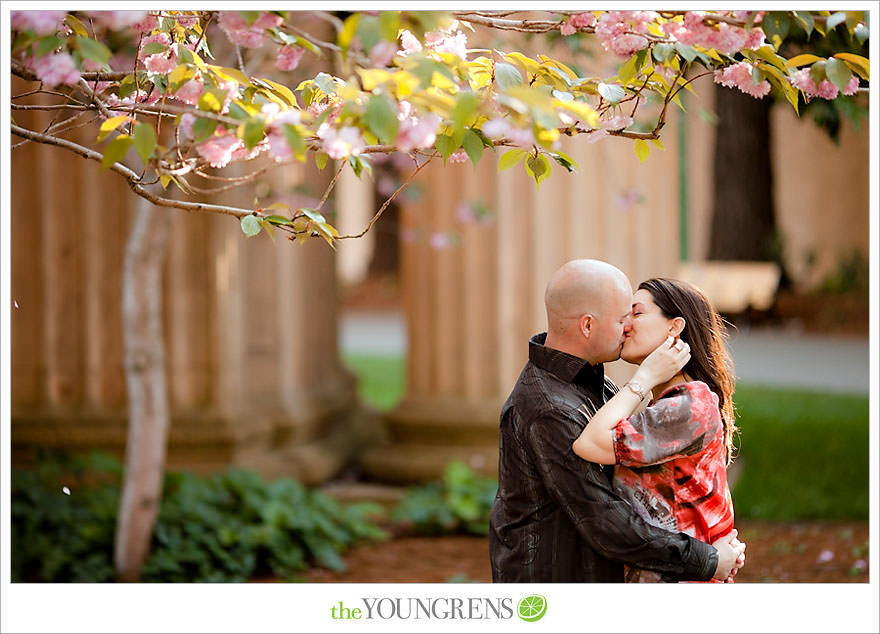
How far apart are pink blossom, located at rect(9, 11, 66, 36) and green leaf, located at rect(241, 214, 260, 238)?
1.83 ft

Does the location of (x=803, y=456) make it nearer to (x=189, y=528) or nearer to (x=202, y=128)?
(x=189, y=528)

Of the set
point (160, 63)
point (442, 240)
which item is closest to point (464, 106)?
point (160, 63)

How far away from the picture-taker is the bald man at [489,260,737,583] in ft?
7.10

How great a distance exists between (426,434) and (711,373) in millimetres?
3689

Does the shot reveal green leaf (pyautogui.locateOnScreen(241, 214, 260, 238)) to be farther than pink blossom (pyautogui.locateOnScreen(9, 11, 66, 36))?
Yes

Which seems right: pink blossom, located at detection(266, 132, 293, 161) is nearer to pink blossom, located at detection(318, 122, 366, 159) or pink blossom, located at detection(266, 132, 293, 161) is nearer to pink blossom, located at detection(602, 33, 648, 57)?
pink blossom, located at detection(318, 122, 366, 159)

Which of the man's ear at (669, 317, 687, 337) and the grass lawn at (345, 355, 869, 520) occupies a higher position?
the man's ear at (669, 317, 687, 337)

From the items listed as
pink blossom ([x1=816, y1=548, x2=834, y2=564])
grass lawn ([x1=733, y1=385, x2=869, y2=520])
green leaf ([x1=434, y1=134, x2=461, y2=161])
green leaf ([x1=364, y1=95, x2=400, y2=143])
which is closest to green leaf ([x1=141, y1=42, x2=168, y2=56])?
green leaf ([x1=434, y1=134, x2=461, y2=161])

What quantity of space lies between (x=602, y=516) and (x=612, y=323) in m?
0.43

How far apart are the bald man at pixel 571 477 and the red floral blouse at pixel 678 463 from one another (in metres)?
0.06

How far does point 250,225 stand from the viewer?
2.20m

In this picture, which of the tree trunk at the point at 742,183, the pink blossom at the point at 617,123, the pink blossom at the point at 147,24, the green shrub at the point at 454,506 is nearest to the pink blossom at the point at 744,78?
the pink blossom at the point at 617,123

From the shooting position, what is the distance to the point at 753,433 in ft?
24.8

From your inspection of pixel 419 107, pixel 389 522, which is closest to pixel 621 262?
pixel 389 522
